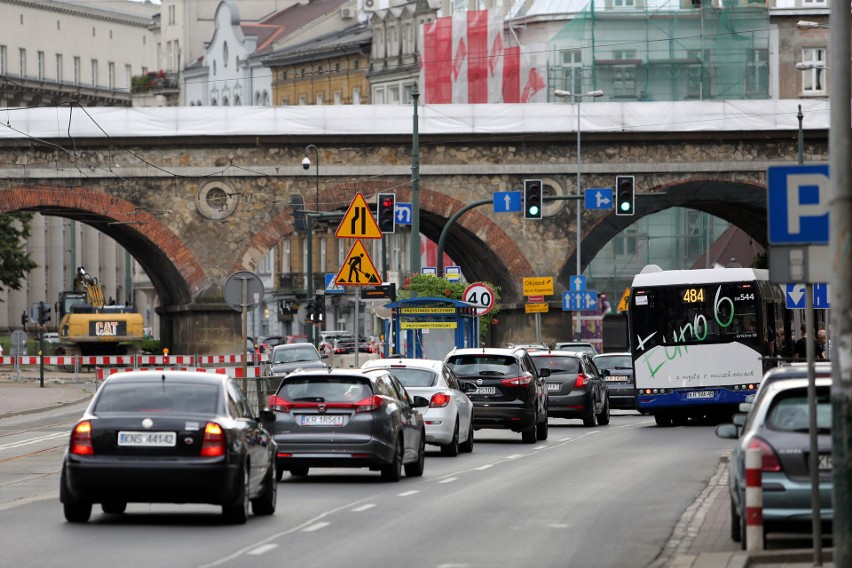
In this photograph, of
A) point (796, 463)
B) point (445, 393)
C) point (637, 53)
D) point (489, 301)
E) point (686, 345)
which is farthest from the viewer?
point (637, 53)

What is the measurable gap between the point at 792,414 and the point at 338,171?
158 ft

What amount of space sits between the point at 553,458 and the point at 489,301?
15.6 meters

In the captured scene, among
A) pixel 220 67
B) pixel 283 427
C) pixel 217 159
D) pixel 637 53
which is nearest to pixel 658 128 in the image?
pixel 217 159

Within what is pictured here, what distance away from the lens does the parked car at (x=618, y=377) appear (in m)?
46.5

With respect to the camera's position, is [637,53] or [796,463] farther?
[637,53]

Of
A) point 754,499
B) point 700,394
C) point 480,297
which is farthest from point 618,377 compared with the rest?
point 754,499

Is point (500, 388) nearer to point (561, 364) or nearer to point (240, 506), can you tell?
point (561, 364)

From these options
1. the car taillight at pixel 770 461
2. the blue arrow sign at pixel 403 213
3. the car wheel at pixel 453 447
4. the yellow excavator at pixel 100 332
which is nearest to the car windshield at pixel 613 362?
the blue arrow sign at pixel 403 213

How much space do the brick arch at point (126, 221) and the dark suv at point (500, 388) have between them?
30.5 metres

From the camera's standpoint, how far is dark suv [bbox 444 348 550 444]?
31281mm

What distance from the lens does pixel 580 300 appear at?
61.0 m

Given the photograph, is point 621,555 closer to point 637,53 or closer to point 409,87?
point 637,53

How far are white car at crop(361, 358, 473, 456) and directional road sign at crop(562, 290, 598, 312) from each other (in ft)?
107

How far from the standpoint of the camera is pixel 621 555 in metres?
15.0
